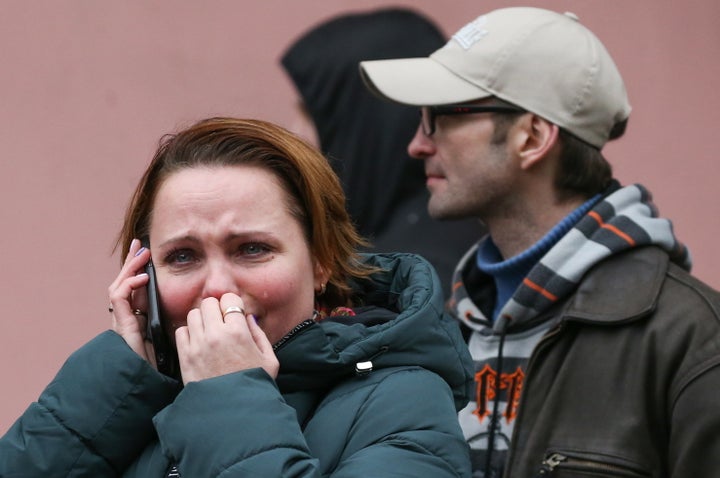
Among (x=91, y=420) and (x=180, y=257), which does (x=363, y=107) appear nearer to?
(x=180, y=257)

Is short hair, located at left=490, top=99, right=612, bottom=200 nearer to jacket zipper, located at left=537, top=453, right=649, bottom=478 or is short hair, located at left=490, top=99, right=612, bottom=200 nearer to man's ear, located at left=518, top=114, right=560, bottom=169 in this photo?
man's ear, located at left=518, top=114, right=560, bottom=169

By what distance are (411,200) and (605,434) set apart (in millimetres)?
1668

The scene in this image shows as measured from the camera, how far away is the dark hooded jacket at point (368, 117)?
4703mm

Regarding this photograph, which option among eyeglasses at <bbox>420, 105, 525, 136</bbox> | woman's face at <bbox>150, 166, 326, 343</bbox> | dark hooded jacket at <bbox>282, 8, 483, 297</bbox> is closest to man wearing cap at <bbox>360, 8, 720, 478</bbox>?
eyeglasses at <bbox>420, 105, 525, 136</bbox>

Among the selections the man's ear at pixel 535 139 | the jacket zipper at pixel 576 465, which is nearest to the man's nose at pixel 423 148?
the man's ear at pixel 535 139

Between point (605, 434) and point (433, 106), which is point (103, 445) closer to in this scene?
point (605, 434)

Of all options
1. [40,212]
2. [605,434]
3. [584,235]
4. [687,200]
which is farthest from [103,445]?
[687,200]

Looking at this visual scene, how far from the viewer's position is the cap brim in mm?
3875

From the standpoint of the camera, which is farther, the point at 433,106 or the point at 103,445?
the point at 433,106

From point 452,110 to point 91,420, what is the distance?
1.93m

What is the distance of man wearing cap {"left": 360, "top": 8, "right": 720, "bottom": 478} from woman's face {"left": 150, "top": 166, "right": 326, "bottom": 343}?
1119 millimetres

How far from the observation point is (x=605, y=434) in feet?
10.4

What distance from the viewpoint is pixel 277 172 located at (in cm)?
235

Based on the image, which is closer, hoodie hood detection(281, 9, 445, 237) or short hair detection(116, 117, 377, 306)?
short hair detection(116, 117, 377, 306)
